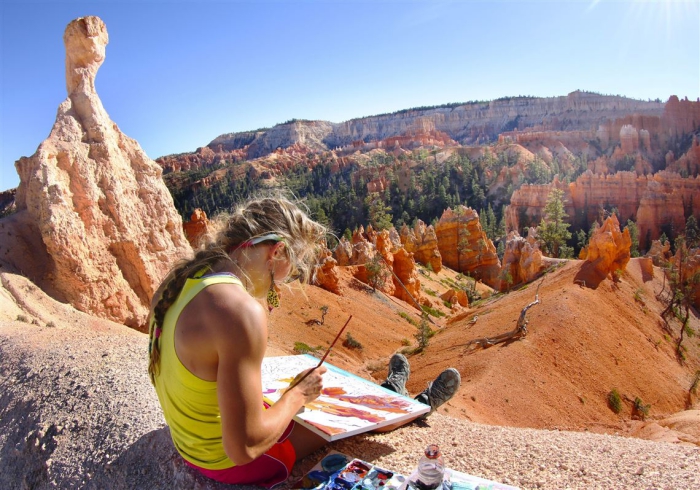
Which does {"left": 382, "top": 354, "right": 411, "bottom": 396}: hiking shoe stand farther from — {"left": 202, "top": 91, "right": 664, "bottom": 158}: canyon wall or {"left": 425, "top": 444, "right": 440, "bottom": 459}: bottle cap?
{"left": 202, "top": 91, "right": 664, "bottom": 158}: canyon wall

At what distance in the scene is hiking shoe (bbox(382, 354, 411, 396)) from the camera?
3973 millimetres

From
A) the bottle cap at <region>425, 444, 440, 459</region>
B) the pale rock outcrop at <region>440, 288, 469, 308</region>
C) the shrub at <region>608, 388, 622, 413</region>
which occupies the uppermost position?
the bottle cap at <region>425, 444, 440, 459</region>

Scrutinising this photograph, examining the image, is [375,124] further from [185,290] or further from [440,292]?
[185,290]

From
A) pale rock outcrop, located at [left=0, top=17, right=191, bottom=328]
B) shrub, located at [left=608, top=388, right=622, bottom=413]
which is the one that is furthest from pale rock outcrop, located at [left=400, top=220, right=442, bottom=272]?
pale rock outcrop, located at [left=0, top=17, right=191, bottom=328]

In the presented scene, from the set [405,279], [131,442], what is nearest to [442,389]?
[131,442]

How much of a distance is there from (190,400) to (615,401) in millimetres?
11236

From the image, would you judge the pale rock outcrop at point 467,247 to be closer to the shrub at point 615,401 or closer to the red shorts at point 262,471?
the shrub at point 615,401

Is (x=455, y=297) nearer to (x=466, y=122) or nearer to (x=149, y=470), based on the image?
(x=149, y=470)

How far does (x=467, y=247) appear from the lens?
107 ft

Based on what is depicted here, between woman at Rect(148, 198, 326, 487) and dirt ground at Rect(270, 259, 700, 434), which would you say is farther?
dirt ground at Rect(270, 259, 700, 434)

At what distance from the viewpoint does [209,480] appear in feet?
8.51

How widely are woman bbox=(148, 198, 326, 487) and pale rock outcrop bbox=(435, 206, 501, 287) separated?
3060 cm

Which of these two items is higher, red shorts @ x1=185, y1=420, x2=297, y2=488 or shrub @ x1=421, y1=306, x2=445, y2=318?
red shorts @ x1=185, y1=420, x2=297, y2=488

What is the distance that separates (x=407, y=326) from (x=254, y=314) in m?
16.5
